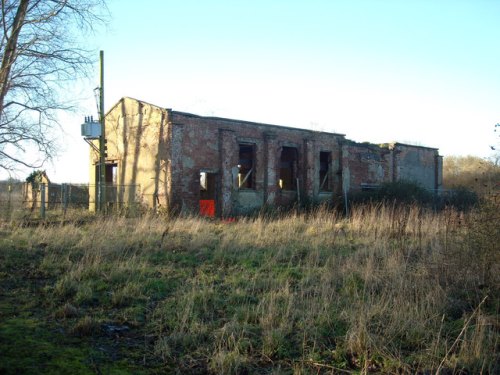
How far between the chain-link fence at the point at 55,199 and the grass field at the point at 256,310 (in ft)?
35.0

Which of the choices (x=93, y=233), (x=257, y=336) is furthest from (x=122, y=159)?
(x=257, y=336)

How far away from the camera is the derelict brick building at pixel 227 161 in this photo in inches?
876

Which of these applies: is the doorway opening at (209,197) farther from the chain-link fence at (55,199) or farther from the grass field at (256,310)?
the grass field at (256,310)

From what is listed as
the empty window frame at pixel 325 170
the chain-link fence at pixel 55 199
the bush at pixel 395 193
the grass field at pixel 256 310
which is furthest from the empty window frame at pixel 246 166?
the grass field at pixel 256 310

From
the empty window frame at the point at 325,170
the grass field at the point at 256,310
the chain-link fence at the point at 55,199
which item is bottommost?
the grass field at the point at 256,310

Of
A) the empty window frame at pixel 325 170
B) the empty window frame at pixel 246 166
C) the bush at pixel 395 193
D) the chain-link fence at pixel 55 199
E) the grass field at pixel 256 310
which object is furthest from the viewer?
the empty window frame at pixel 325 170

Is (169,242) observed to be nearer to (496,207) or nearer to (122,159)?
(496,207)

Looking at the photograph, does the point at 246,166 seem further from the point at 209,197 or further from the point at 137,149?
Answer: the point at 137,149

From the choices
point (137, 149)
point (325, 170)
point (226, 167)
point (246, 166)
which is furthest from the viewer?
point (325, 170)

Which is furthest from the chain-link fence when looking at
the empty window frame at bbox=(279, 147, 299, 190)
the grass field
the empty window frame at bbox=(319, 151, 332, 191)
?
the empty window frame at bbox=(319, 151, 332, 191)

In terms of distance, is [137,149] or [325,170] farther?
[325,170]

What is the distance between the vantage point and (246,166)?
26078 millimetres

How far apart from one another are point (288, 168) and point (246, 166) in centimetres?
304

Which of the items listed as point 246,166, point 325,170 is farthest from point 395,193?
point 246,166
